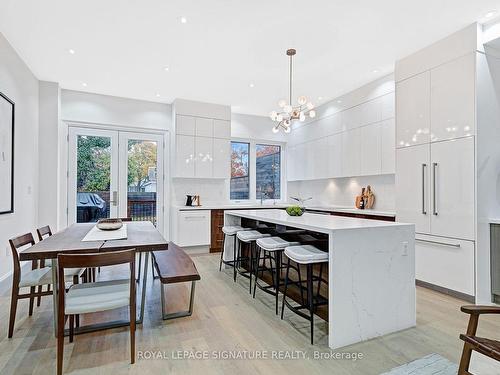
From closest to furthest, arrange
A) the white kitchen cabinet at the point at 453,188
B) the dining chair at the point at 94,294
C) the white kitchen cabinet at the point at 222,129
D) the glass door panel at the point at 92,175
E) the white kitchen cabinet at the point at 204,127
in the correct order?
the dining chair at the point at 94,294
the white kitchen cabinet at the point at 453,188
the glass door panel at the point at 92,175
the white kitchen cabinet at the point at 204,127
the white kitchen cabinet at the point at 222,129

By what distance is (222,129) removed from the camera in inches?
241

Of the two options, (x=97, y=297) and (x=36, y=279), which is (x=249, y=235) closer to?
(x=97, y=297)

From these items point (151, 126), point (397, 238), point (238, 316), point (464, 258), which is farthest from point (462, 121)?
point (151, 126)

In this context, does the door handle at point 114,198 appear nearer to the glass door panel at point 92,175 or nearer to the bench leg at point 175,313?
the glass door panel at point 92,175

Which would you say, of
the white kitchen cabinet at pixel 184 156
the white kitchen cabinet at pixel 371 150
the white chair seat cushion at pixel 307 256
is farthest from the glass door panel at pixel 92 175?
the white kitchen cabinet at pixel 371 150

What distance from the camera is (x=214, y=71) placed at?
443 centimetres

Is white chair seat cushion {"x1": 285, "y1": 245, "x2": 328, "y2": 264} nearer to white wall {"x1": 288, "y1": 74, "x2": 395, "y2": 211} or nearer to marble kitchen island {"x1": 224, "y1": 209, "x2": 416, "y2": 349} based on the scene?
marble kitchen island {"x1": 224, "y1": 209, "x2": 416, "y2": 349}

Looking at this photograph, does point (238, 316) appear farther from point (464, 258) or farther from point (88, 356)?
point (464, 258)

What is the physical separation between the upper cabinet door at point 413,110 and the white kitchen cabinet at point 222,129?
3.31 m

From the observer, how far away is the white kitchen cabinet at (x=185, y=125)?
18.7 feet

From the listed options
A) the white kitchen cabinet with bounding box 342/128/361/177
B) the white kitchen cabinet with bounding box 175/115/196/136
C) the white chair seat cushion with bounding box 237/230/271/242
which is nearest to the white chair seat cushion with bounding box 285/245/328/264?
Answer: the white chair seat cushion with bounding box 237/230/271/242

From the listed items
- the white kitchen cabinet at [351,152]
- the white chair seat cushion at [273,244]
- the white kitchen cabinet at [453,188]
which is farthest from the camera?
the white kitchen cabinet at [351,152]

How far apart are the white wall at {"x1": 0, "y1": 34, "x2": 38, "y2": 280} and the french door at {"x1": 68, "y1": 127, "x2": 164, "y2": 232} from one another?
28.6 inches

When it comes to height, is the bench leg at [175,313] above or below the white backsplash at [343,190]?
below
